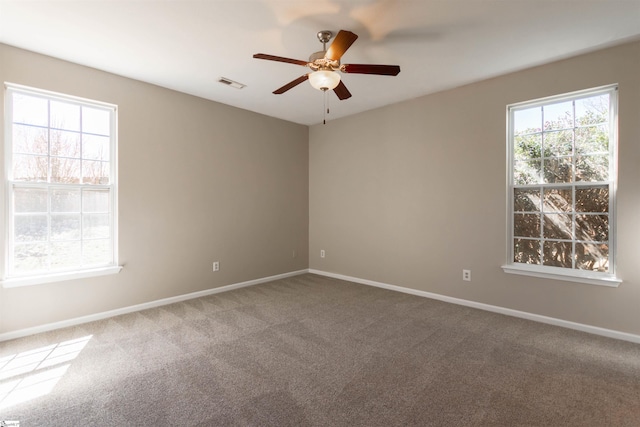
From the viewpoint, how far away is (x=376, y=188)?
4.76 metres

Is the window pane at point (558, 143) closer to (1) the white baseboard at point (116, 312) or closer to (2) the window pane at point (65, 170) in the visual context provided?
(1) the white baseboard at point (116, 312)

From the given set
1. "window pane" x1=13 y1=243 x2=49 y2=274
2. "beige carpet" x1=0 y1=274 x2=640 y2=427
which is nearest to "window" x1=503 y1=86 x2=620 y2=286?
"beige carpet" x1=0 y1=274 x2=640 y2=427

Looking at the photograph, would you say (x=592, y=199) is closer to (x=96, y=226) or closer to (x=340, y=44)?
(x=340, y=44)

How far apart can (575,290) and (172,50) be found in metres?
4.69

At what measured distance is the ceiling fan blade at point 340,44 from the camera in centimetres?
211

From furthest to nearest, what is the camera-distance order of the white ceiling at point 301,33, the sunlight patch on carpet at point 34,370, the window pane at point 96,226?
the window pane at point 96,226 < the white ceiling at point 301,33 < the sunlight patch on carpet at point 34,370

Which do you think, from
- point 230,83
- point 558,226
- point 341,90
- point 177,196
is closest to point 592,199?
point 558,226

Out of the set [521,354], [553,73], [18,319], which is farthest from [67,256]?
[553,73]

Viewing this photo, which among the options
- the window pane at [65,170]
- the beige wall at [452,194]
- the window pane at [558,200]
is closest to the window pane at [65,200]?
the window pane at [65,170]

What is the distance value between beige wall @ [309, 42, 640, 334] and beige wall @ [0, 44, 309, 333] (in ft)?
3.02

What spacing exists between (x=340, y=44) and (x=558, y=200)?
114 inches

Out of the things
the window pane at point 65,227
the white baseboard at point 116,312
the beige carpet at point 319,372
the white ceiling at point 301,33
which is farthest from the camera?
the window pane at point 65,227

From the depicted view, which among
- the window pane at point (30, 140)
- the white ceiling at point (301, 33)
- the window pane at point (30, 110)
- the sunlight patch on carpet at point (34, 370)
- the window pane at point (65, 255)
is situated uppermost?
the white ceiling at point (301, 33)

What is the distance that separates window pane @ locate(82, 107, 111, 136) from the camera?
337cm
